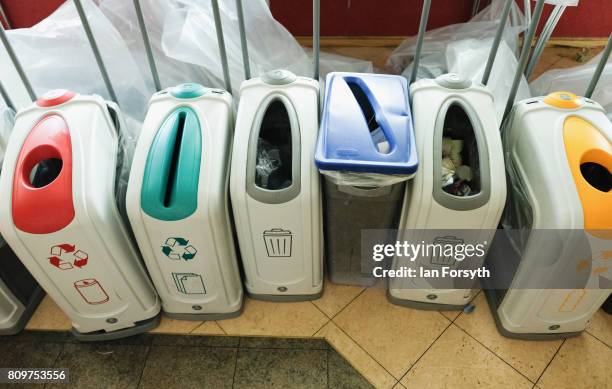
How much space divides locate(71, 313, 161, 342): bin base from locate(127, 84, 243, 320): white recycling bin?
0.47ft

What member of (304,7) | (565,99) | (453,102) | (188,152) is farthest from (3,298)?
(304,7)

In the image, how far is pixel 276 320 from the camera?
4.49 feet

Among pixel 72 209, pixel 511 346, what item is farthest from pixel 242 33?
pixel 511 346

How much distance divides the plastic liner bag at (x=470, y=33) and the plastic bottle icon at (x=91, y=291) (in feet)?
4.83

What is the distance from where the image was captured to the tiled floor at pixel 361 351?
4.05ft

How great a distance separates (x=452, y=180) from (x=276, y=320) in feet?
2.26

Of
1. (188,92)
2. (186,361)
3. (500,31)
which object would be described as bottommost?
(186,361)

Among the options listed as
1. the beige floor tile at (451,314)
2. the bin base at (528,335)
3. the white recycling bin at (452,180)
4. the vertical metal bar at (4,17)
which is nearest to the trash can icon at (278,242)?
the white recycling bin at (452,180)

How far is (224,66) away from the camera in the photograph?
1.31 meters

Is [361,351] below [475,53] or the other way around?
below

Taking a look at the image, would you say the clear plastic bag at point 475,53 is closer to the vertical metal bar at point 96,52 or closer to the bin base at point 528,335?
the bin base at point 528,335

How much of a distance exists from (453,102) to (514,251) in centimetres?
46

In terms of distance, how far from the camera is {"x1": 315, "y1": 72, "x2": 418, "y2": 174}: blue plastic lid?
98cm

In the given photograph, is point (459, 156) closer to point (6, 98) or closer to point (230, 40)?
point (230, 40)
